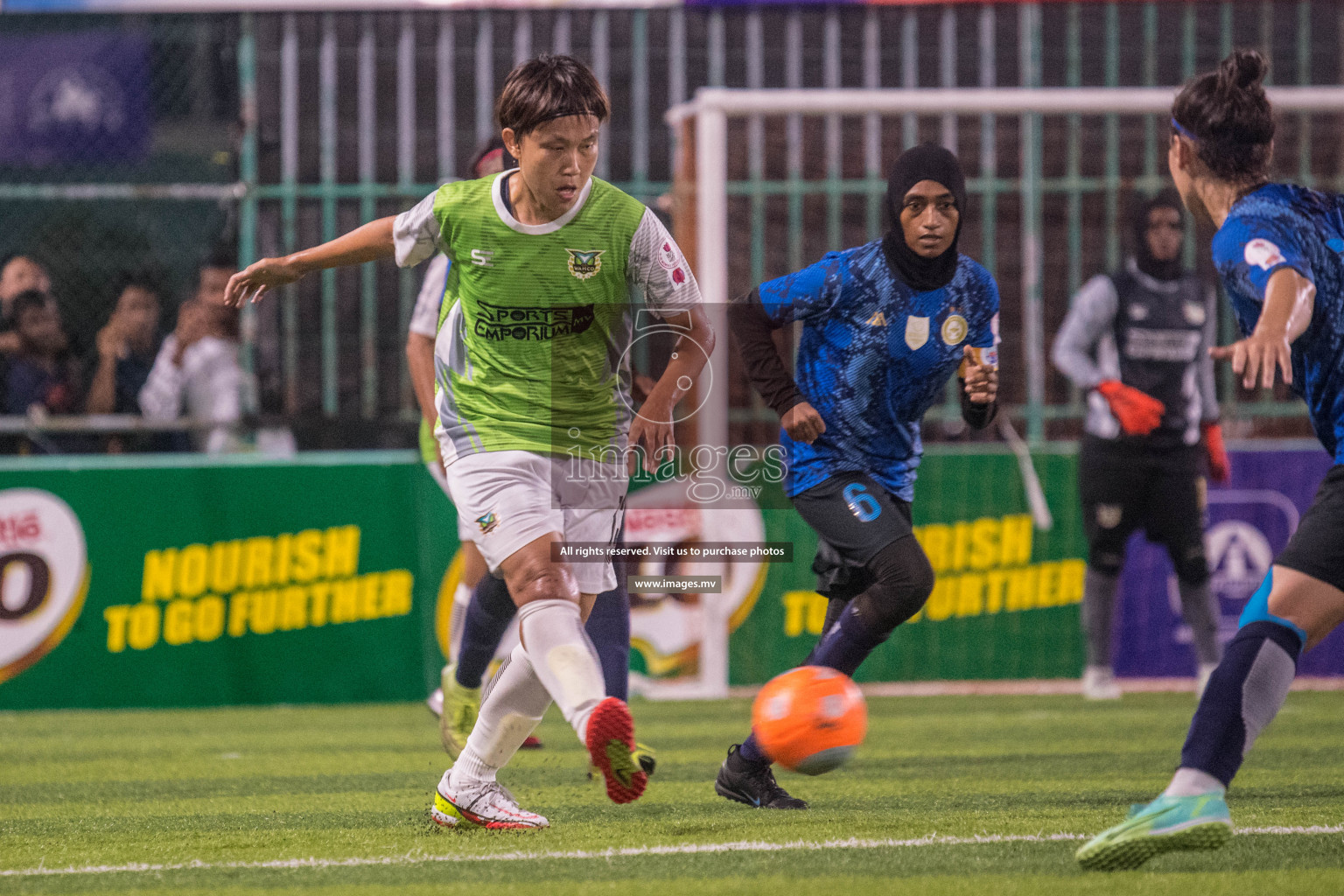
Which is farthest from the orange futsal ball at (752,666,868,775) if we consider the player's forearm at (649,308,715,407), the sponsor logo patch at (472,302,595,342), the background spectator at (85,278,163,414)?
the background spectator at (85,278,163,414)

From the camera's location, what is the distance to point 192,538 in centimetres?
969

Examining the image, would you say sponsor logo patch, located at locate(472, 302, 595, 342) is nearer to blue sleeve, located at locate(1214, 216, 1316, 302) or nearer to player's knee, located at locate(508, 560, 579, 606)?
player's knee, located at locate(508, 560, 579, 606)

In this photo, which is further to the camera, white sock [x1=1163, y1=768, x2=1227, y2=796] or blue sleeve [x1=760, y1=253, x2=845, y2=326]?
blue sleeve [x1=760, y1=253, x2=845, y2=326]

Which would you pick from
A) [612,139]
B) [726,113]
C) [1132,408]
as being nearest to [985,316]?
[1132,408]

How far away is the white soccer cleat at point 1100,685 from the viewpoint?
9.48 m

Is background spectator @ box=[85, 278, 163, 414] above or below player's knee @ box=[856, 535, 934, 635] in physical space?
above

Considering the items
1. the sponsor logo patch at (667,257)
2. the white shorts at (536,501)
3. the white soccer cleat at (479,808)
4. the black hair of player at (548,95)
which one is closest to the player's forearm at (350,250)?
the black hair of player at (548,95)

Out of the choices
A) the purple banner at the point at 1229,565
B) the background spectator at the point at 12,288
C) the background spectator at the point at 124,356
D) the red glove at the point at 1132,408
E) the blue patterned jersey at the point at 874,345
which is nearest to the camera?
the blue patterned jersey at the point at 874,345

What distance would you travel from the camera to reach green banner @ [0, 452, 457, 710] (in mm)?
9578

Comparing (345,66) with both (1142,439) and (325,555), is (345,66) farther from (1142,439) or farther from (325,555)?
(1142,439)

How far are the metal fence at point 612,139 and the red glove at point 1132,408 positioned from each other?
5.89 ft

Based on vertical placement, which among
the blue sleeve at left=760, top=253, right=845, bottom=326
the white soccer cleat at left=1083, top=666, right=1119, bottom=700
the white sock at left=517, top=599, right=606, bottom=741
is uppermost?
the blue sleeve at left=760, top=253, right=845, bottom=326

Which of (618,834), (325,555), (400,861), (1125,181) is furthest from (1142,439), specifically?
(400,861)

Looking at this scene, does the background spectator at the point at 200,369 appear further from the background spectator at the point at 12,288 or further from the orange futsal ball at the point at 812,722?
the orange futsal ball at the point at 812,722
